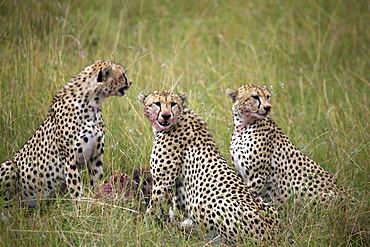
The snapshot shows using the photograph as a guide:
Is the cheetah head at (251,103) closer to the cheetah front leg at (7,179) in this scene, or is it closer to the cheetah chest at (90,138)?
the cheetah chest at (90,138)

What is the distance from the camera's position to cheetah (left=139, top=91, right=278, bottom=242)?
398cm

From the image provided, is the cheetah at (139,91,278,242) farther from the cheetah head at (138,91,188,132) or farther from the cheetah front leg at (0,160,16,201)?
the cheetah front leg at (0,160,16,201)

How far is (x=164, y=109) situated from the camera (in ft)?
15.2

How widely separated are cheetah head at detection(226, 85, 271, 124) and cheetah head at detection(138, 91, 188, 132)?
59cm

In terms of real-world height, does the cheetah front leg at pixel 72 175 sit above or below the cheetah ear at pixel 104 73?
below

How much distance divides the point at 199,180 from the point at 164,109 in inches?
26.4

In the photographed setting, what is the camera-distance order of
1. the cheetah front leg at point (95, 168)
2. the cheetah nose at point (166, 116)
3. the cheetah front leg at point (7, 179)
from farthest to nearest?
the cheetah front leg at point (95, 168) < the cheetah front leg at point (7, 179) < the cheetah nose at point (166, 116)

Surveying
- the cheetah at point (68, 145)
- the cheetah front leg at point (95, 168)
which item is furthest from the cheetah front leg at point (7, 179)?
the cheetah front leg at point (95, 168)

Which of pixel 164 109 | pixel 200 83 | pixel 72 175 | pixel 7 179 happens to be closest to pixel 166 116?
pixel 164 109

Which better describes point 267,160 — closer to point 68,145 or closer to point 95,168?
point 95,168

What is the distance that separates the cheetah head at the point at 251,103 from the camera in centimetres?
493

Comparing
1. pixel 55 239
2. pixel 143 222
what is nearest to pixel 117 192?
pixel 143 222

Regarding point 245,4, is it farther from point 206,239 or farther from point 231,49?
point 206,239

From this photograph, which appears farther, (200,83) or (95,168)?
(200,83)
